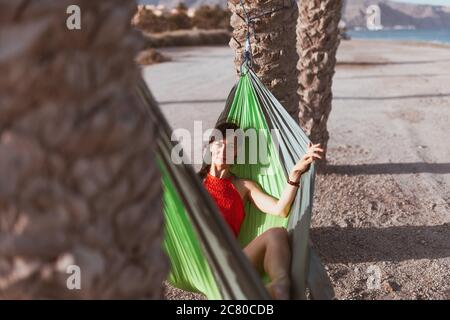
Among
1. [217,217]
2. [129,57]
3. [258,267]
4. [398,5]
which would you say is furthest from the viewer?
[398,5]

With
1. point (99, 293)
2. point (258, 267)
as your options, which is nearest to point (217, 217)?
point (99, 293)

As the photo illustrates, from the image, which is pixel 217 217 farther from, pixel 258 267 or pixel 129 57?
pixel 258 267

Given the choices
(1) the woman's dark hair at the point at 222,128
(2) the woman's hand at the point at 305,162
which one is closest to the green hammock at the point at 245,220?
(2) the woman's hand at the point at 305,162

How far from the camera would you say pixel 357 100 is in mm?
9305

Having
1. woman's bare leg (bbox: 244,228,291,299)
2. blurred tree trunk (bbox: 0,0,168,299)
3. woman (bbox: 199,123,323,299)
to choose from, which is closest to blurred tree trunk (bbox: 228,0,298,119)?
woman (bbox: 199,123,323,299)

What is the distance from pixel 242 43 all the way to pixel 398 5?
62.0 meters

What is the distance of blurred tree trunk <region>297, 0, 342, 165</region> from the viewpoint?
4.92 metres

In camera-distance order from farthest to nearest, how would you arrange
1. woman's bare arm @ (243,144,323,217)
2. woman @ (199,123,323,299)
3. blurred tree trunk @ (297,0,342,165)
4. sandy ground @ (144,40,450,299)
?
1. blurred tree trunk @ (297,0,342,165)
2. sandy ground @ (144,40,450,299)
3. woman's bare arm @ (243,144,323,217)
4. woman @ (199,123,323,299)

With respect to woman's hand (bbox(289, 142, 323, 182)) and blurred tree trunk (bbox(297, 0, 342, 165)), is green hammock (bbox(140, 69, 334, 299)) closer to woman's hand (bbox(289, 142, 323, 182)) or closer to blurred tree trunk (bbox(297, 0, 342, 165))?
woman's hand (bbox(289, 142, 323, 182))

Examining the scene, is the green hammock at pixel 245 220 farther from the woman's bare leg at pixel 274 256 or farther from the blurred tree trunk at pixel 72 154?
the blurred tree trunk at pixel 72 154

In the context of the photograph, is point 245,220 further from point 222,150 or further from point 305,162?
point 305,162

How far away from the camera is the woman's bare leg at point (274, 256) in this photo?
81.7 inches

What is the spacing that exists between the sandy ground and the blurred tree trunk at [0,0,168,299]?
223 cm

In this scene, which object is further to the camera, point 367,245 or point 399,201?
point 399,201
